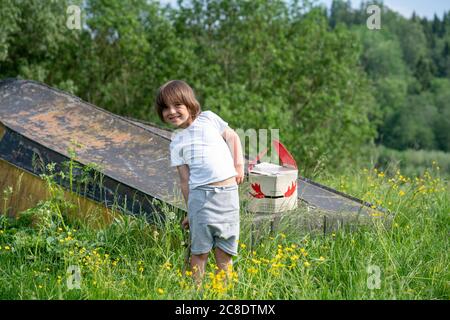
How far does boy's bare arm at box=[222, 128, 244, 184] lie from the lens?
3.92m

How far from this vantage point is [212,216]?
3.77 meters

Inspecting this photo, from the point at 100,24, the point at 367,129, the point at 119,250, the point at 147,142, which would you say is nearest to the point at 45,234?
the point at 119,250

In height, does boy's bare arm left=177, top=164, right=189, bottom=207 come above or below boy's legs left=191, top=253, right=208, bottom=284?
above

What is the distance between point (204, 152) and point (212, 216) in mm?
364

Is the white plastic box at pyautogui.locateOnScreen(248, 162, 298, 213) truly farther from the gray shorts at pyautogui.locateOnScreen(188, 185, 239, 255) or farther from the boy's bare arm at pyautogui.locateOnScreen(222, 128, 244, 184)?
the gray shorts at pyautogui.locateOnScreen(188, 185, 239, 255)

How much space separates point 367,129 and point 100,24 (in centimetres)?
667

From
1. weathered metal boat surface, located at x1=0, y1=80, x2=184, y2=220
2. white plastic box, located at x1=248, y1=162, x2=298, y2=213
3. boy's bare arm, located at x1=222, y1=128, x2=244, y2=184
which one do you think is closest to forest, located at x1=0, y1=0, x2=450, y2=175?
weathered metal boat surface, located at x1=0, y1=80, x2=184, y2=220

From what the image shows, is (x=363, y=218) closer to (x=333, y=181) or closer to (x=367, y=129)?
(x=333, y=181)

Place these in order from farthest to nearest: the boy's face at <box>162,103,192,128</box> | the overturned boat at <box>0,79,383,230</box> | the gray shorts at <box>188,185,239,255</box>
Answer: the overturned boat at <box>0,79,383,230</box> < the boy's face at <box>162,103,192,128</box> < the gray shorts at <box>188,185,239,255</box>

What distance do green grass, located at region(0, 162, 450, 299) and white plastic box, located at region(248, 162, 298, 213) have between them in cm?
20

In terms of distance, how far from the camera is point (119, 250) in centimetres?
443

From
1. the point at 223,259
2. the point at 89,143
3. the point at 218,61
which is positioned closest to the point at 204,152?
the point at 223,259

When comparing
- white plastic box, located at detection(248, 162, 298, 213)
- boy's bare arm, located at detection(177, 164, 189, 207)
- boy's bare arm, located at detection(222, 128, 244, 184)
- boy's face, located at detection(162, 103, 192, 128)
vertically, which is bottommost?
white plastic box, located at detection(248, 162, 298, 213)

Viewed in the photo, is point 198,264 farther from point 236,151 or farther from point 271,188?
point 271,188
